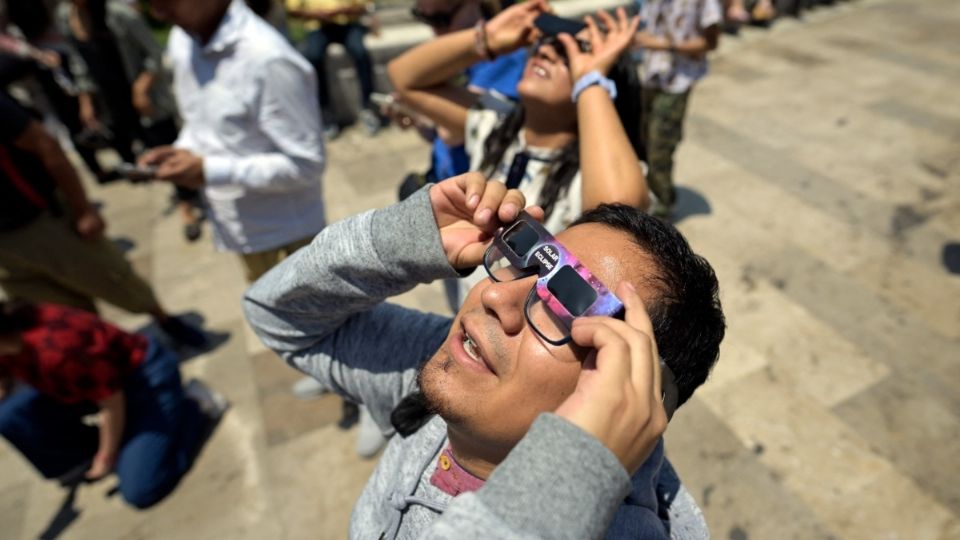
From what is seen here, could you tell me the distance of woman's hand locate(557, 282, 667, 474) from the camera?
0.90m

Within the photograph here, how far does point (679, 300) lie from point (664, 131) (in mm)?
3687

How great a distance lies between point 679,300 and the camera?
127 cm

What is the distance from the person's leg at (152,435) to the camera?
9.92 feet

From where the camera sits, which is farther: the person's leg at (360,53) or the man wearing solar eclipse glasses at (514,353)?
the person's leg at (360,53)

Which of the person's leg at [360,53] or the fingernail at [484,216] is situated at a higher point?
the fingernail at [484,216]

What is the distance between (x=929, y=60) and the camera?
8445mm

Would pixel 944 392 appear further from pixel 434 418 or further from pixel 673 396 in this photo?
pixel 434 418

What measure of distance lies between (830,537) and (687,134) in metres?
5.24

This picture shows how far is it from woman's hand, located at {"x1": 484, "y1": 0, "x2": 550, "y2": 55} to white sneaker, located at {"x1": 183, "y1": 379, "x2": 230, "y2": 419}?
302 cm

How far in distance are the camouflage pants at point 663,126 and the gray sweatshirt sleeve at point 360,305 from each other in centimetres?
331

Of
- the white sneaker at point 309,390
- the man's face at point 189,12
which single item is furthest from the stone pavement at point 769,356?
the man's face at point 189,12

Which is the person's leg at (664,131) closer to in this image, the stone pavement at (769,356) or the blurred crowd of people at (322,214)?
the blurred crowd of people at (322,214)

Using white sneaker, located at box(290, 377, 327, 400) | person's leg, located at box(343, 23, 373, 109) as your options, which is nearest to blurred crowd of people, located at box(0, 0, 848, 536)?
white sneaker, located at box(290, 377, 327, 400)

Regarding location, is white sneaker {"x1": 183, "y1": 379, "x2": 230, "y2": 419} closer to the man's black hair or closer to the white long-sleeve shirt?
the white long-sleeve shirt
